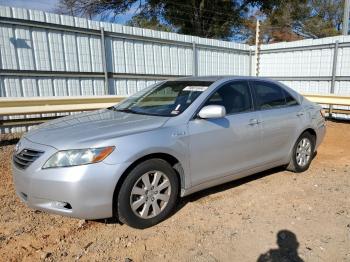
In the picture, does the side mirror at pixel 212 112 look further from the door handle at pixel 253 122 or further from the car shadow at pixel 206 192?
the car shadow at pixel 206 192

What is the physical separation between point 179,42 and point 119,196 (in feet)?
27.9

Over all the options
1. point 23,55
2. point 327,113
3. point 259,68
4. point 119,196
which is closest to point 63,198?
point 119,196

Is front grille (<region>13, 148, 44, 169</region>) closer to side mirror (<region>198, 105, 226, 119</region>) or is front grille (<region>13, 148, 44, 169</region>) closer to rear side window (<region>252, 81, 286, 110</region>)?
side mirror (<region>198, 105, 226, 119</region>)

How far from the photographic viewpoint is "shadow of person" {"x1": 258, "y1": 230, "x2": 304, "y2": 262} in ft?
9.48

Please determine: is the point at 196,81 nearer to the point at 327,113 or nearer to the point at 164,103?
the point at 164,103

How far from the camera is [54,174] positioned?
2928 mm

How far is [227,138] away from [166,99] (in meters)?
0.93

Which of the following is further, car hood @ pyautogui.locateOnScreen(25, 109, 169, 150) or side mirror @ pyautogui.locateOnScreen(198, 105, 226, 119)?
side mirror @ pyautogui.locateOnScreen(198, 105, 226, 119)

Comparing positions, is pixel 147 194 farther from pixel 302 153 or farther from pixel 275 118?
pixel 302 153

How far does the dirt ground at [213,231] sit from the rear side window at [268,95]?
46.4 inches

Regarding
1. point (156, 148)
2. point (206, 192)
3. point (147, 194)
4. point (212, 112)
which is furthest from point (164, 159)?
point (206, 192)

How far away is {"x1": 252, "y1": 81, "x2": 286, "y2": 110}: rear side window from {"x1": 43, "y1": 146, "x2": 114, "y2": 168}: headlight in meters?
2.42

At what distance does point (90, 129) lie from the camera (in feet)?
10.9

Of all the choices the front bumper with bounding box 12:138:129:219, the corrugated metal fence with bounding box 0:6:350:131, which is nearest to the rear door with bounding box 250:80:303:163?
the front bumper with bounding box 12:138:129:219
